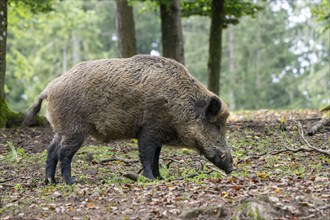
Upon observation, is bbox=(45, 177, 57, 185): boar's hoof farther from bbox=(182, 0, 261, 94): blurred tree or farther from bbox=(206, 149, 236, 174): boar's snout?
bbox=(182, 0, 261, 94): blurred tree

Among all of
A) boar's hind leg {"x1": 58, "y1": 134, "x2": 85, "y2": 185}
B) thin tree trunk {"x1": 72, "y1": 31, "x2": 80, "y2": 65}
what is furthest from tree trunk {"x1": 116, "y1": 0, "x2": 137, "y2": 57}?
thin tree trunk {"x1": 72, "y1": 31, "x2": 80, "y2": 65}

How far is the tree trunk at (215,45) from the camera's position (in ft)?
57.4

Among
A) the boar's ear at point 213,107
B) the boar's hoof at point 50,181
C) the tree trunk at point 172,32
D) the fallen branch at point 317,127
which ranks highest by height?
the tree trunk at point 172,32

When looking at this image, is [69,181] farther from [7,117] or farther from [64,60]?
[64,60]

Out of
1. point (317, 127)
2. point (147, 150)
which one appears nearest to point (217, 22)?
point (317, 127)

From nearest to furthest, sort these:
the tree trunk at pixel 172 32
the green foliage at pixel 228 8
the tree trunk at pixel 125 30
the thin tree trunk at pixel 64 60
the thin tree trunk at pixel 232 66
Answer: the tree trunk at pixel 172 32, the tree trunk at pixel 125 30, the green foliage at pixel 228 8, the thin tree trunk at pixel 232 66, the thin tree trunk at pixel 64 60

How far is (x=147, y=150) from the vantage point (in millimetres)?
8289

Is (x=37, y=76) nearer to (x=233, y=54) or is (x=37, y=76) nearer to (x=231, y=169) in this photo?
(x=233, y=54)

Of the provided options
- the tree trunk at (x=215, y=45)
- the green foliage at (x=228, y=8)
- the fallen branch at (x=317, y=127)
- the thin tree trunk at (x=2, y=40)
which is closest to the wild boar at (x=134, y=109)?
the fallen branch at (x=317, y=127)

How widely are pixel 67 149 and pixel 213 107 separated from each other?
2.22m

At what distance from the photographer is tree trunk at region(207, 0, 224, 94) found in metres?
17.5

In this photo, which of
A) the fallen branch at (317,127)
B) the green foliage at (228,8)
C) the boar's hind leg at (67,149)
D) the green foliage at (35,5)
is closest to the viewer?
the boar's hind leg at (67,149)

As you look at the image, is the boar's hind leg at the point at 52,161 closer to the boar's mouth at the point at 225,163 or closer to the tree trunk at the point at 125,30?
the boar's mouth at the point at 225,163

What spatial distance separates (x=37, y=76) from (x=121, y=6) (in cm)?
2993
